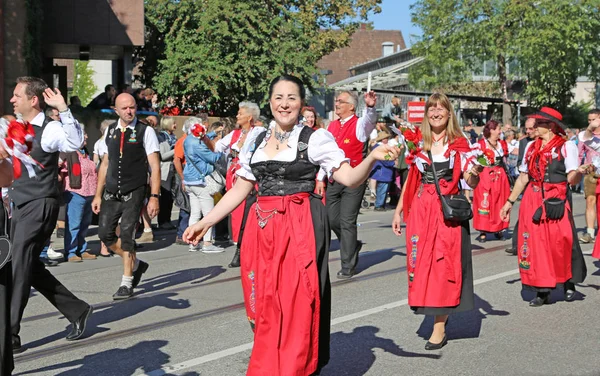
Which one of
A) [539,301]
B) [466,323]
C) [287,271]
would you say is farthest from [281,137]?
[539,301]

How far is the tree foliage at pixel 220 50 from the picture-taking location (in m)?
28.3

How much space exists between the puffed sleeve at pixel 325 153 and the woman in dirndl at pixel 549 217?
4.10 metres

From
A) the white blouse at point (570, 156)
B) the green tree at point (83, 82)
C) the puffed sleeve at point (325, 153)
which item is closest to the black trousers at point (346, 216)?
the white blouse at point (570, 156)

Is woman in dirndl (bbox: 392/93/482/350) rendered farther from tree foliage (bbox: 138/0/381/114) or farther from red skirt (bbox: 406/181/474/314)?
tree foliage (bbox: 138/0/381/114)

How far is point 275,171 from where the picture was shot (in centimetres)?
555

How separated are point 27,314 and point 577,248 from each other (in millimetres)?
5366

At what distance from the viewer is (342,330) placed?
300 inches

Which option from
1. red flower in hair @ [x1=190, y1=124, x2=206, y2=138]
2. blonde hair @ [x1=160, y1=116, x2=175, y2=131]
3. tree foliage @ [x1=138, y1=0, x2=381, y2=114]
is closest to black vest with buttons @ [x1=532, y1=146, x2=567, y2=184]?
red flower in hair @ [x1=190, y1=124, x2=206, y2=138]

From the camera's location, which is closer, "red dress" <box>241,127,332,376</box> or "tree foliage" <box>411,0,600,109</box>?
"red dress" <box>241,127,332,376</box>

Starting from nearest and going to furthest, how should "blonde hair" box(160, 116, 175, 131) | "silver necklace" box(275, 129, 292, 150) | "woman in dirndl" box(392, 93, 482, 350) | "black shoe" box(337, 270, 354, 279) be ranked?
"silver necklace" box(275, 129, 292, 150)
"woman in dirndl" box(392, 93, 482, 350)
"black shoe" box(337, 270, 354, 279)
"blonde hair" box(160, 116, 175, 131)

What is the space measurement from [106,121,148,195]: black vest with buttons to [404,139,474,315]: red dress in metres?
2.99

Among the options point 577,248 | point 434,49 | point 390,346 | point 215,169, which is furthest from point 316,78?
point 390,346

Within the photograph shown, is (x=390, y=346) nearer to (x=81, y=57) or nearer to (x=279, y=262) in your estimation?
(x=279, y=262)

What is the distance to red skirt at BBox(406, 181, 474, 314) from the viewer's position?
7.17m
